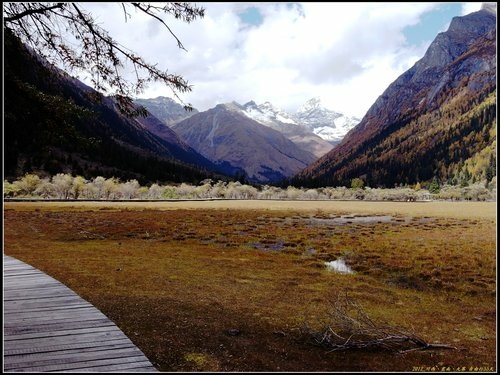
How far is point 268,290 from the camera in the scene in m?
16.1

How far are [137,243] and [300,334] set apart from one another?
22685 millimetres

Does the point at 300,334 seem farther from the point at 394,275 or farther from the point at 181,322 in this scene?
the point at 394,275

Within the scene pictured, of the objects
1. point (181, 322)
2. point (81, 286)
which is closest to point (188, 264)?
point (81, 286)

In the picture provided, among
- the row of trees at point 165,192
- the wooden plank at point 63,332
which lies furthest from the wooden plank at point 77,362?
the row of trees at point 165,192

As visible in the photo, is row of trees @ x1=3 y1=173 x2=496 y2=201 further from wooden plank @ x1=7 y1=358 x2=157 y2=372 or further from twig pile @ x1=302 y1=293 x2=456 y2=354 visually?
wooden plank @ x1=7 y1=358 x2=157 y2=372

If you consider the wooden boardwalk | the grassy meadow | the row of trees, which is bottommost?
the grassy meadow

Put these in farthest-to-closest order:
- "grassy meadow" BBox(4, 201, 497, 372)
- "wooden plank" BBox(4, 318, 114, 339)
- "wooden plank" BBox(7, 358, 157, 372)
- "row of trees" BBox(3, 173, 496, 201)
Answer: "row of trees" BBox(3, 173, 496, 201) → "grassy meadow" BBox(4, 201, 497, 372) → "wooden plank" BBox(4, 318, 114, 339) → "wooden plank" BBox(7, 358, 157, 372)

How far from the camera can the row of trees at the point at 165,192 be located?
102 meters

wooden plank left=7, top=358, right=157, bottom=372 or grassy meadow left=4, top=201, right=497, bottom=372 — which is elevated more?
wooden plank left=7, top=358, right=157, bottom=372

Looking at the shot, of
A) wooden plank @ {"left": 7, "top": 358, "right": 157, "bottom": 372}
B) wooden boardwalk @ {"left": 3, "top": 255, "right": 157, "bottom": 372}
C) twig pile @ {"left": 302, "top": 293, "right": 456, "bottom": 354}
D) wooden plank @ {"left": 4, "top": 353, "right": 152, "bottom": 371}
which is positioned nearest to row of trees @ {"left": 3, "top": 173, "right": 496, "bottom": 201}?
wooden boardwalk @ {"left": 3, "top": 255, "right": 157, "bottom": 372}

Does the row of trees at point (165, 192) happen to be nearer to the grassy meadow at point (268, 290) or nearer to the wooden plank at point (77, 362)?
the grassy meadow at point (268, 290)

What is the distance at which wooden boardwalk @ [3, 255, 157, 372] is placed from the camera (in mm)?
5162

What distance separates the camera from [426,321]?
42.2 feet

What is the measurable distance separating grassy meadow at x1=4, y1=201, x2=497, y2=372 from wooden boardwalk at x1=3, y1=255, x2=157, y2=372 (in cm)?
206
